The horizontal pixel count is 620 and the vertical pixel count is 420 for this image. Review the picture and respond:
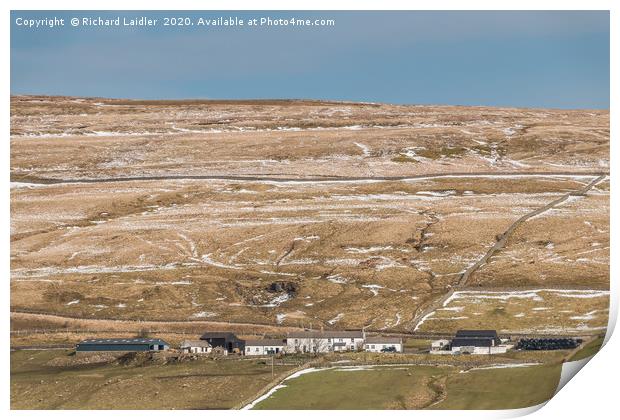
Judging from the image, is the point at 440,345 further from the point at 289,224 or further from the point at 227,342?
the point at 289,224

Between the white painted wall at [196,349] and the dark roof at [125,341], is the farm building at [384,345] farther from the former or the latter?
the dark roof at [125,341]

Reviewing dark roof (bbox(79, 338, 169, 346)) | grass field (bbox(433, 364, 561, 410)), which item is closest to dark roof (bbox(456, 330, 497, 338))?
grass field (bbox(433, 364, 561, 410))

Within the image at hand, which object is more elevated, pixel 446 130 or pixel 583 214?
pixel 446 130

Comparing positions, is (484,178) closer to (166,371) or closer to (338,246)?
(338,246)

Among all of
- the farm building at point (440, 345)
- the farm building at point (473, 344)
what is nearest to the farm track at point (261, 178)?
the farm building at point (440, 345)

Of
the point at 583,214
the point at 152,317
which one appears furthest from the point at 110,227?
the point at 583,214

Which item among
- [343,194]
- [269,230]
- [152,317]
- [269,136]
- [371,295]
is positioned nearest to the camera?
[152,317]

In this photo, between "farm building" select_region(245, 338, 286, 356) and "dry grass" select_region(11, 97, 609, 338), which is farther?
"dry grass" select_region(11, 97, 609, 338)

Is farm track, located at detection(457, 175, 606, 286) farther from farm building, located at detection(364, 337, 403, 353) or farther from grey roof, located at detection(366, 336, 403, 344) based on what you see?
farm building, located at detection(364, 337, 403, 353)
